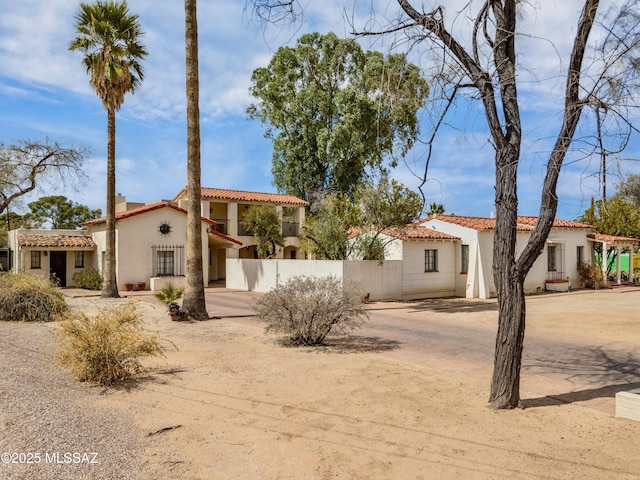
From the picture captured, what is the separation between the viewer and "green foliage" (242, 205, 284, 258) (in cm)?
3253

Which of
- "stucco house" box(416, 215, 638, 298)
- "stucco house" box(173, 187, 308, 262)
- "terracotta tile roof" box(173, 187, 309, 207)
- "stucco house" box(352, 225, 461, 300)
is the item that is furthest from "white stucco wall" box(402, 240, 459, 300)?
"terracotta tile roof" box(173, 187, 309, 207)

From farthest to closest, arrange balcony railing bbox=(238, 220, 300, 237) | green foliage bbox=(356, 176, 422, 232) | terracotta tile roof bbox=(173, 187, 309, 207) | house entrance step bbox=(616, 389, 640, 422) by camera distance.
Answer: balcony railing bbox=(238, 220, 300, 237) → terracotta tile roof bbox=(173, 187, 309, 207) → green foliage bbox=(356, 176, 422, 232) → house entrance step bbox=(616, 389, 640, 422)

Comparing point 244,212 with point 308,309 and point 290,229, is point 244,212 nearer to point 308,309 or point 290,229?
point 290,229

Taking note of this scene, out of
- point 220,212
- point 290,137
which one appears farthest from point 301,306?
point 290,137

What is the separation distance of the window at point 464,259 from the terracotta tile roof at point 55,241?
69.2ft

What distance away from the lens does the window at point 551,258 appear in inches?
1096

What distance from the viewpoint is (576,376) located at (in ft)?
27.5

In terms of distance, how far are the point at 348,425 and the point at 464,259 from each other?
2013cm

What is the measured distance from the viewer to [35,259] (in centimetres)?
2914

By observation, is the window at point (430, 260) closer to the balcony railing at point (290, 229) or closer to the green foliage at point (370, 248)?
the green foliage at point (370, 248)

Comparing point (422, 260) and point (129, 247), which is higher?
point (129, 247)

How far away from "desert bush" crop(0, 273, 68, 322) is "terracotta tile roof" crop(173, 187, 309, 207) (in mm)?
18520

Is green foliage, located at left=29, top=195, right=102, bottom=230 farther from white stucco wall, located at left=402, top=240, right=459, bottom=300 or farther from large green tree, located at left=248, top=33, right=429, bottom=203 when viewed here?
white stucco wall, located at left=402, top=240, right=459, bottom=300

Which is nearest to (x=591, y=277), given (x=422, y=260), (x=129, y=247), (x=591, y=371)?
(x=422, y=260)
